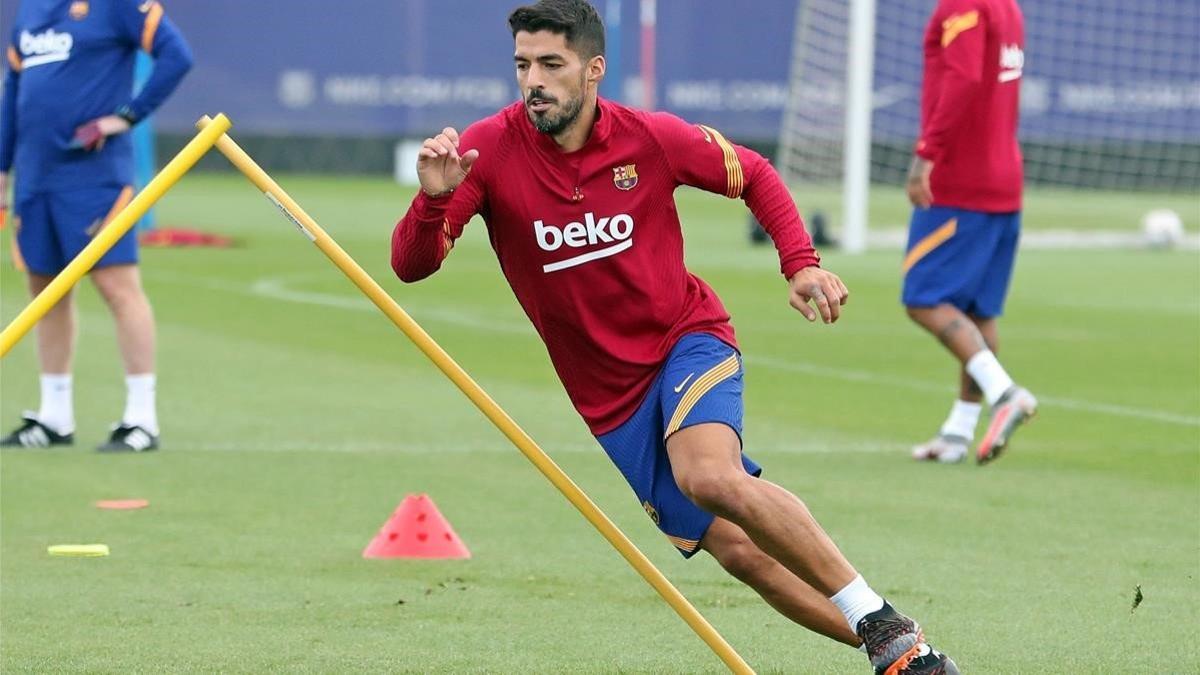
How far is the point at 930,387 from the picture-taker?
12883 millimetres

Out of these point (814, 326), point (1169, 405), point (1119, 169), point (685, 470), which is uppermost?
point (685, 470)

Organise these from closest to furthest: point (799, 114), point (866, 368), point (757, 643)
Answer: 1. point (757, 643)
2. point (866, 368)
3. point (799, 114)

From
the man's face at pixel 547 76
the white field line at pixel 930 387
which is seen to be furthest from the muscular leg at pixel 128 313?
the man's face at pixel 547 76

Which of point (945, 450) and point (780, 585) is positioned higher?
point (780, 585)

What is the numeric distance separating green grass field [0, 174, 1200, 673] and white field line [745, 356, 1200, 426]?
4 cm

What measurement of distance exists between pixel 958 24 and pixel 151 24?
3.99 metres

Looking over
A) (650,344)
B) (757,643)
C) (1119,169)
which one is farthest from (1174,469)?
(1119,169)

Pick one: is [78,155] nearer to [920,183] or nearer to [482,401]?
[920,183]

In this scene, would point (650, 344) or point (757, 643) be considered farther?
point (757, 643)

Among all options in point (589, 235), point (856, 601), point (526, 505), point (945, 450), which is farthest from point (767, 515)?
point (945, 450)

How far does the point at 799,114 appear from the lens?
29.1 meters

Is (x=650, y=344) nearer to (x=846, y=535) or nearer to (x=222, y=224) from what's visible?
(x=846, y=535)

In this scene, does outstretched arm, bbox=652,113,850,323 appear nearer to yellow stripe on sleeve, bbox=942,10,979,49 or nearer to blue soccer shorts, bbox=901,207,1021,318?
blue soccer shorts, bbox=901,207,1021,318

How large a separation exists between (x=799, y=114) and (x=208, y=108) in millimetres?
12510
